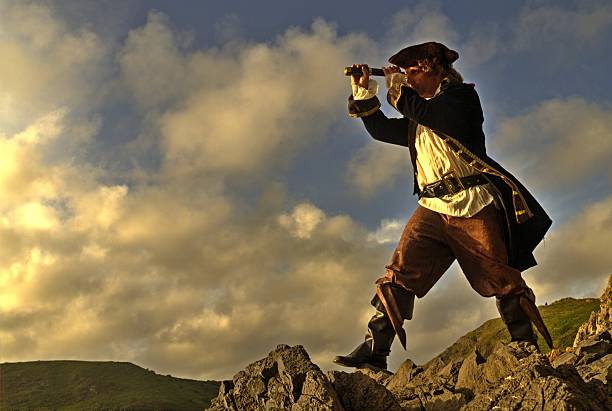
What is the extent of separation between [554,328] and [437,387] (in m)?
26.5

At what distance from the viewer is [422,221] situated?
32.1ft

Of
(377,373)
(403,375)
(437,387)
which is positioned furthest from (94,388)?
(437,387)

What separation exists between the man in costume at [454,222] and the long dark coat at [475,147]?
0.04 ft

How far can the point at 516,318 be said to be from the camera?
930 cm

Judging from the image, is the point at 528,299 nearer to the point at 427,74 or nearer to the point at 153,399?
the point at 427,74

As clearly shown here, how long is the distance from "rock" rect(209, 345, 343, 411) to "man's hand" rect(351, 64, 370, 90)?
12.4ft

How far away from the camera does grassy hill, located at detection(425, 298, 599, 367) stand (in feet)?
99.3

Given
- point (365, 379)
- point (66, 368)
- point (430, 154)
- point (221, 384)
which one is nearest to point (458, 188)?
point (430, 154)

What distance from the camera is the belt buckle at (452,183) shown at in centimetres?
948

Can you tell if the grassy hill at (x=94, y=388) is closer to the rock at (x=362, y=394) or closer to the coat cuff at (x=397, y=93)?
the coat cuff at (x=397, y=93)

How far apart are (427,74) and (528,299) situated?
131 inches

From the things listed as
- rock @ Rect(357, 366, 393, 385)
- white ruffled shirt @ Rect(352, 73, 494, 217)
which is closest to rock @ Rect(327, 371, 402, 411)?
rock @ Rect(357, 366, 393, 385)

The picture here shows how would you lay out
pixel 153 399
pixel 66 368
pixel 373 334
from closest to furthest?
pixel 373 334
pixel 153 399
pixel 66 368

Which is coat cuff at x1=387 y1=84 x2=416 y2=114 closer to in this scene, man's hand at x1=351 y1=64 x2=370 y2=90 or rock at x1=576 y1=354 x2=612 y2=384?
man's hand at x1=351 y1=64 x2=370 y2=90
